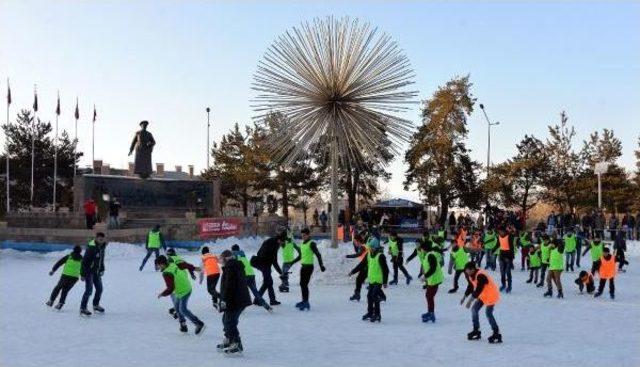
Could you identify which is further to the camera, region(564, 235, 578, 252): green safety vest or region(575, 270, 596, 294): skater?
region(564, 235, 578, 252): green safety vest

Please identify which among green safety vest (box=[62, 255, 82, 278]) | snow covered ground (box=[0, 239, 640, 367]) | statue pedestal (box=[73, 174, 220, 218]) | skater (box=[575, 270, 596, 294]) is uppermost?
statue pedestal (box=[73, 174, 220, 218])

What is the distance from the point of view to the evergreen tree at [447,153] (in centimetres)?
4703

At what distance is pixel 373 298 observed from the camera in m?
12.4

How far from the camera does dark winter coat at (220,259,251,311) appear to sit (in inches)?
360

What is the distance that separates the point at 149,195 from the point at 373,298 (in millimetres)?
21937

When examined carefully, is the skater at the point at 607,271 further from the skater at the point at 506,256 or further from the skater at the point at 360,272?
the skater at the point at 360,272

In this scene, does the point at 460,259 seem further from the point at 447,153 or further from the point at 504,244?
the point at 447,153

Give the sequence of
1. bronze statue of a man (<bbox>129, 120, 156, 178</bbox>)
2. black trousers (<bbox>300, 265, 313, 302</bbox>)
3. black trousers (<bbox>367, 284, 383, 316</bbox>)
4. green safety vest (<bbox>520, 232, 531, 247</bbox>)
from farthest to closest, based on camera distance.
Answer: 1. bronze statue of a man (<bbox>129, 120, 156, 178</bbox>)
2. green safety vest (<bbox>520, 232, 531, 247</bbox>)
3. black trousers (<bbox>300, 265, 313, 302</bbox>)
4. black trousers (<bbox>367, 284, 383, 316</bbox>)

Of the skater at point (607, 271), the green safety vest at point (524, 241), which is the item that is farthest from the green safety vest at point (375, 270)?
the green safety vest at point (524, 241)

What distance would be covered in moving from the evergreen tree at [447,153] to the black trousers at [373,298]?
3484 cm

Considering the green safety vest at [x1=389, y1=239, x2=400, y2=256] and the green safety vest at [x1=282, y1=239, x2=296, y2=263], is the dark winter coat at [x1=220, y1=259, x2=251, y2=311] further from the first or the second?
the green safety vest at [x1=389, y1=239, x2=400, y2=256]

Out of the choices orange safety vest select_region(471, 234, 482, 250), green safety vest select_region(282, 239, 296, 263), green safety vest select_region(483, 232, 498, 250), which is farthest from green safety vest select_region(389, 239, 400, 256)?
green safety vest select_region(483, 232, 498, 250)

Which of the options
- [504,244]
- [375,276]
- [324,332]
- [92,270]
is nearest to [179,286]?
[324,332]

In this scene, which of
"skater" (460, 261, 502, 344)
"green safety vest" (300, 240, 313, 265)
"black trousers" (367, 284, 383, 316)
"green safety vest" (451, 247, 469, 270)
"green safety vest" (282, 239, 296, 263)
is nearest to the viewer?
"skater" (460, 261, 502, 344)
